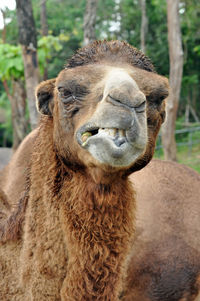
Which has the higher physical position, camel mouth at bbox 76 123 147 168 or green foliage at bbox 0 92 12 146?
camel mouth at bbox 76 123 147 168

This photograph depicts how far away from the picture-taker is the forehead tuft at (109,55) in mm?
2844

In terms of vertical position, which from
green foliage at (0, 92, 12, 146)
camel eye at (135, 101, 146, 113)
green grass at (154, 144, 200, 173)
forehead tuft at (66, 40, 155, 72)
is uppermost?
forehead tuft at (66, 40, 155, 72)

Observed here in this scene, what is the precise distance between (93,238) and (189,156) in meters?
14.0

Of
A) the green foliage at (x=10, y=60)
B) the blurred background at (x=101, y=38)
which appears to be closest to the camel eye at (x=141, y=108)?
the blurred background at (x=101, y=38)

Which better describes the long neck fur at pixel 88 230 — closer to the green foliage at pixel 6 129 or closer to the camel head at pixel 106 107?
the camel head at pixel 106 107

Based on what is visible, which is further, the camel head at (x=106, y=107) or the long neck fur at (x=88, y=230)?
the long neck fur at (x=88, y=230)

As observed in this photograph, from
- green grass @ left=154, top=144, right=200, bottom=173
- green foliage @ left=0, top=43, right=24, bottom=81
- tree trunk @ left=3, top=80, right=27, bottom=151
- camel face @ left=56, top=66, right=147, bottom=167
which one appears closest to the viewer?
camel face @ left=56, top=66, right=147, bottom=167

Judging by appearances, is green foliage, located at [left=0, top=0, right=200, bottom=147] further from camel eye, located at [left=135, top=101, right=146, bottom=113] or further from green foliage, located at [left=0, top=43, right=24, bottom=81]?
camel eye, located at [left=135, top=101, right=146, bottom=113]

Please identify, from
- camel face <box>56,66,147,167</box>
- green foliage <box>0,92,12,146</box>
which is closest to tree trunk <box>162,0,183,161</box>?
camel face <box>56,66,147,167</box>

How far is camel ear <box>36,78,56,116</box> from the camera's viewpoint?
10.0ft

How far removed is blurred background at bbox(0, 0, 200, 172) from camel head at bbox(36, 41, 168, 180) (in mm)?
3371

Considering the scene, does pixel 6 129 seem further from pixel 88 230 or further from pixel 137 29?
pixel 88 230

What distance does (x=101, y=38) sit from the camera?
23484 mm

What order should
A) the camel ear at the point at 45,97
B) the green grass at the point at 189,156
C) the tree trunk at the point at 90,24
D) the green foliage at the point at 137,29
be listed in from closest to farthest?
1. the camel ear at the point at 45,97
2. the tree trunk at the point at 90,24
3. the green grass at the point at 189,156
4. the green foliage at the point at 137,29
